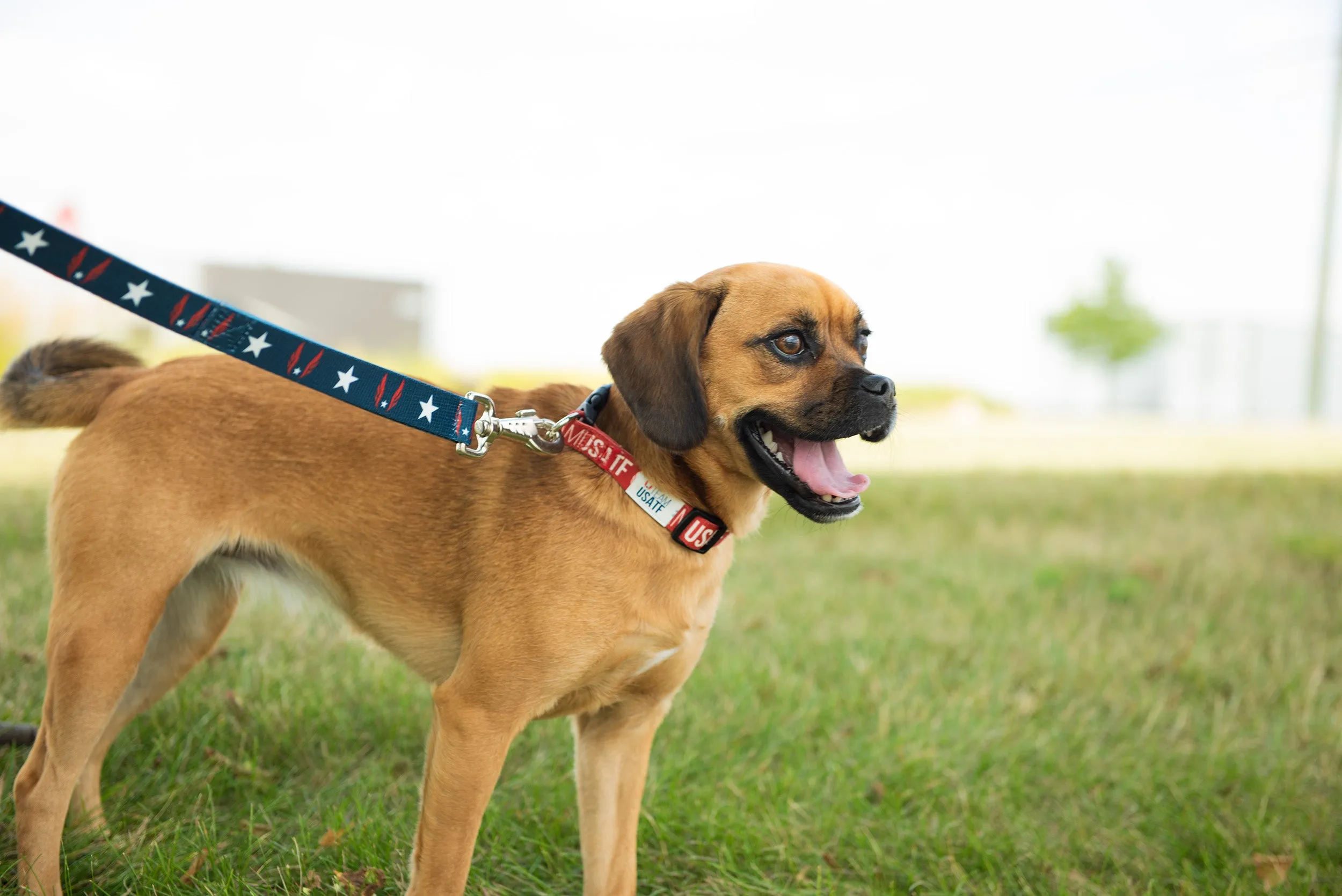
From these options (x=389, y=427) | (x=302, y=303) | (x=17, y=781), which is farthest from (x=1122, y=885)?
(x=302, y=303)

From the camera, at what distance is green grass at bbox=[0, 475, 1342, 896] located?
2957 mm

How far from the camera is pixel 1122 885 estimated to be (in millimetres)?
3062

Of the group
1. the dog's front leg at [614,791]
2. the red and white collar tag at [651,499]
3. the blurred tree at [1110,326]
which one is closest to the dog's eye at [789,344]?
the red and white collar tag at [651,499]

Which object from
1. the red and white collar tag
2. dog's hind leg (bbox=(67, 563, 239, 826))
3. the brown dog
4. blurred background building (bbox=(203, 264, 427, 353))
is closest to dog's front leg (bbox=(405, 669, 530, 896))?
the brown dog

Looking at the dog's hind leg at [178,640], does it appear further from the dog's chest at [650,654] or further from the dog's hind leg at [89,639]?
the dog's chest at [650,654]

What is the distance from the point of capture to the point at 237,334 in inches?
96.2

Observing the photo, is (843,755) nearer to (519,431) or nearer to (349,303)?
(519,431)

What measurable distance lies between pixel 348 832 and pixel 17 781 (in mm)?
858

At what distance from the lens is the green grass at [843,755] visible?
9.70 feet

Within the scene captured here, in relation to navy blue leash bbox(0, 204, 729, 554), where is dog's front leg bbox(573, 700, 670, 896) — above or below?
below

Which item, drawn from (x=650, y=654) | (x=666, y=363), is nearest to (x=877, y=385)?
(x=666, y=363)

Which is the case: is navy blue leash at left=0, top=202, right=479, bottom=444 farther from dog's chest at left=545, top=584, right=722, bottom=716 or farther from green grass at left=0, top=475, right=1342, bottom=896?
green grass at left=0, top=475, right=1342, bottom=896

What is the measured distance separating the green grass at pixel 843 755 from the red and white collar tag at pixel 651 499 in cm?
105

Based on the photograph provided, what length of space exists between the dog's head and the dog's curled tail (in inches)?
60.7
